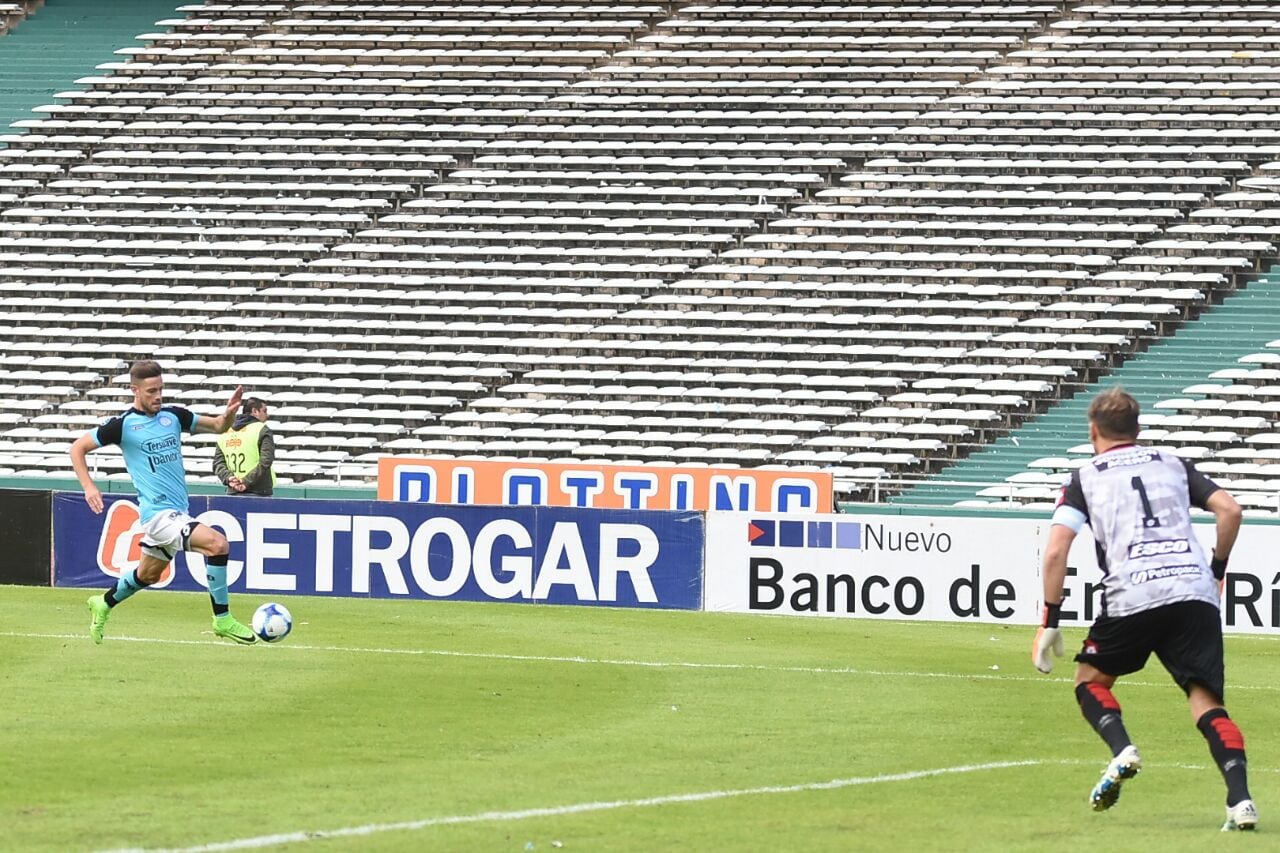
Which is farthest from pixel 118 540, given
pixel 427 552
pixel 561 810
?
pixel 561 810

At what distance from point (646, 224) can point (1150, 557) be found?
26711 millimetres

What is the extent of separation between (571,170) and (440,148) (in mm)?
2577

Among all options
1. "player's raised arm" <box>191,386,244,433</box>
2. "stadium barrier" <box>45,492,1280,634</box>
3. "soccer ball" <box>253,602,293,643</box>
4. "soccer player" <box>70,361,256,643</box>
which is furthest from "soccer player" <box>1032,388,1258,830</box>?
"stadium barrier" <box>45,492,1280,634</box>

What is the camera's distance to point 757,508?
28.0 metres

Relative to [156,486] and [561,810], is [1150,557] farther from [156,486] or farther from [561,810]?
[156,486]

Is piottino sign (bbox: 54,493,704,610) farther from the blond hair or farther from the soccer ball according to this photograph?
the blond hair

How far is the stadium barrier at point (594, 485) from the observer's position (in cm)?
2803

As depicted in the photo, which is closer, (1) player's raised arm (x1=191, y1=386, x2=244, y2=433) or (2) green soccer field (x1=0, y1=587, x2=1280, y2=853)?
(2) green soccer field (x1=0, y1=587, x2=1280, y2=853)

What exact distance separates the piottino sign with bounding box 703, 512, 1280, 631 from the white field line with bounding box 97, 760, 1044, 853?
34.7 feet

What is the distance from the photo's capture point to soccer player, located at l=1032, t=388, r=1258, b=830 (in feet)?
29.8

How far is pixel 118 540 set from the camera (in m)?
24.3

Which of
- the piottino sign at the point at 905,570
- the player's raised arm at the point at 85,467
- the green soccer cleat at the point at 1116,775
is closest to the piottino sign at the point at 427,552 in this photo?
the piottino sign at the point at 905,570

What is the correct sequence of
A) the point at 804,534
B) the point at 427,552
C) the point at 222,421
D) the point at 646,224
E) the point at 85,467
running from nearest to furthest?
the point at 222,421 < the point at 85,467 < the point at 804,534 < the point at 427,552 < the point at 646,224

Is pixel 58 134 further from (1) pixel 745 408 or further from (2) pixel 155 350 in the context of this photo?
(1) pixel 745 408
